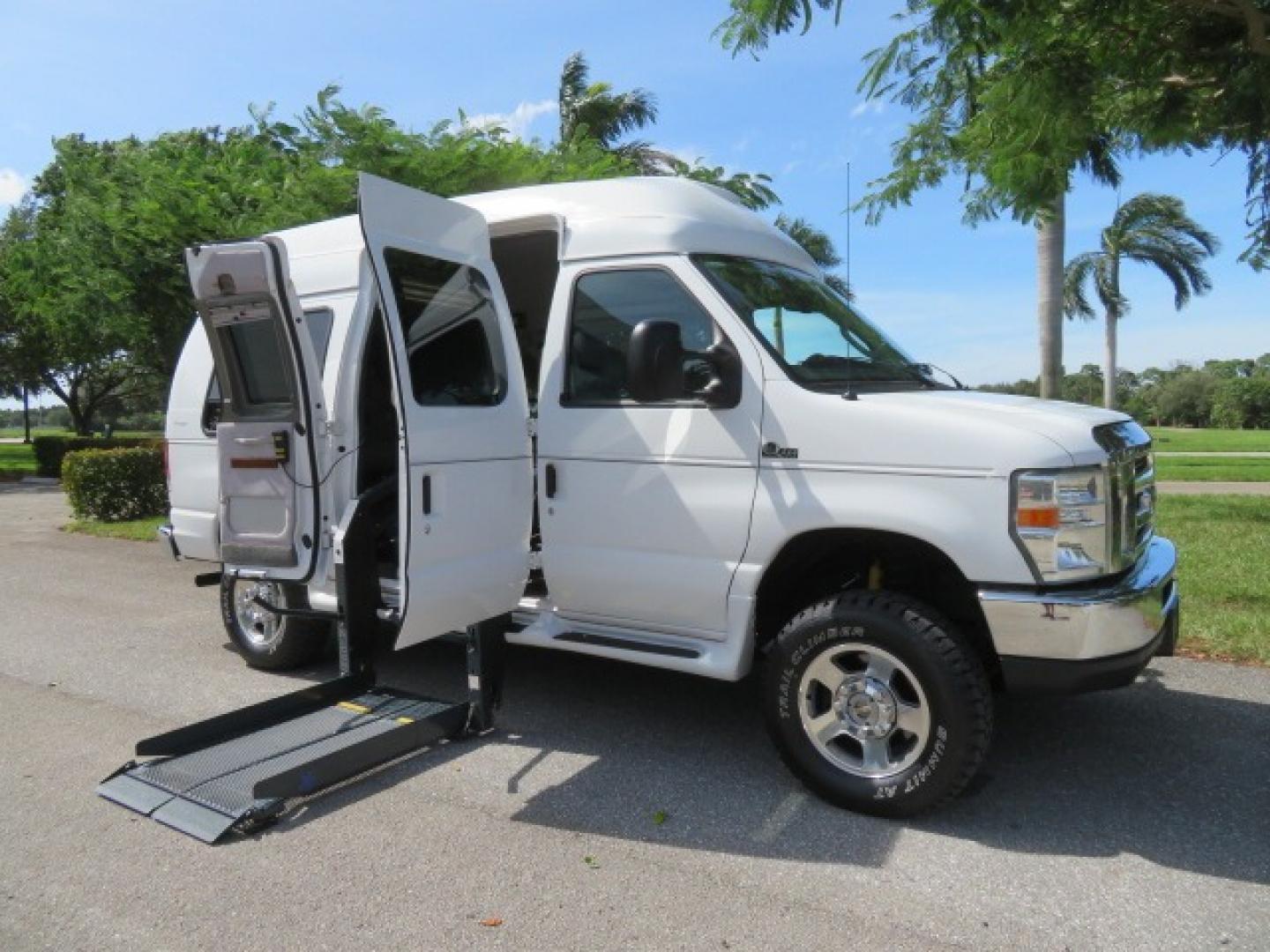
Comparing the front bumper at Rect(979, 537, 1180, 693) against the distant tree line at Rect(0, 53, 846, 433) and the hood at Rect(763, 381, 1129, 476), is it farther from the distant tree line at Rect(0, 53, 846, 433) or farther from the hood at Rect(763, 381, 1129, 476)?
the distant tree line at Rect(0, 53, 846, 433)

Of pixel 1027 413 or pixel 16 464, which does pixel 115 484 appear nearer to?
pixel 1027 413

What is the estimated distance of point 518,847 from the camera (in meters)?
3.64

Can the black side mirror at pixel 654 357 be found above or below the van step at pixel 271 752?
above

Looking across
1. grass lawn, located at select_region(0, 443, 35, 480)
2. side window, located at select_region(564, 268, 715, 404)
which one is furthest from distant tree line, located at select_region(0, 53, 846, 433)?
grass lawn, located at select_region(0, 443, 35, 480)

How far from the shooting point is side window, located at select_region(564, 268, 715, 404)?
438 cm

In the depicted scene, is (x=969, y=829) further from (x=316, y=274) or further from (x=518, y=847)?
(x=316, y=274)

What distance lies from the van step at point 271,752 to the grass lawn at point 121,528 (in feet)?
29.0

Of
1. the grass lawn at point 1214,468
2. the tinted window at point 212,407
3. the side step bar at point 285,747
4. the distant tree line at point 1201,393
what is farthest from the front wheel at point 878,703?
the distant tree line at point 1201,393

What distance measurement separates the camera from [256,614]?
6.05m

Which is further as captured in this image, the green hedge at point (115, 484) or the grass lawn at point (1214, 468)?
the grass lawn at point (1214, 468)

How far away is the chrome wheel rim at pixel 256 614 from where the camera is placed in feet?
19.2

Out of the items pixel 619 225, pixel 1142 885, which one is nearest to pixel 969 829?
pixel 1142 885

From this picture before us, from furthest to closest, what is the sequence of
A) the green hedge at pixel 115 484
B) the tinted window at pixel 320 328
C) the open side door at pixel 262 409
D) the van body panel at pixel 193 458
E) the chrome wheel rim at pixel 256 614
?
the green hedge at pixel 115 484 → the van body panel at pixel 193 458 → the chrome wheel rim at pixel 256 614 → the tinted window at pixel 320 328 → the open side door at pixel 262 409

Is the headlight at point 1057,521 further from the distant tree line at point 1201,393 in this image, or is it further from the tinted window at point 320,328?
the distant tree line at point 1201,393
